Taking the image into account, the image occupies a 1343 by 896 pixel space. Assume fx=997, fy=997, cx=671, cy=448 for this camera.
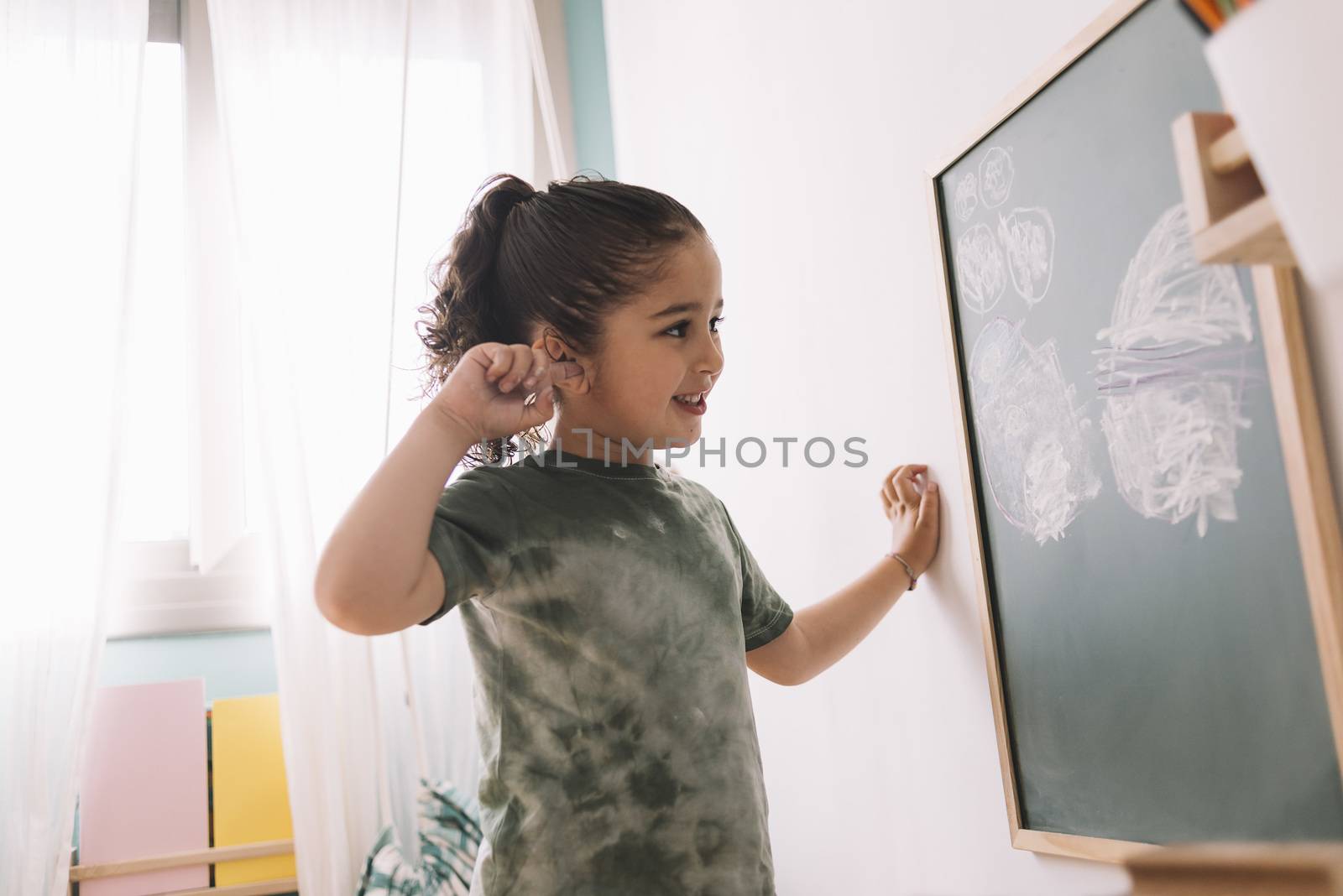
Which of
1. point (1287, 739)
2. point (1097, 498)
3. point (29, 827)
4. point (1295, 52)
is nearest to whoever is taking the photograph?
point (1295, 52)

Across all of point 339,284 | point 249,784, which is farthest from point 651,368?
point 249,784

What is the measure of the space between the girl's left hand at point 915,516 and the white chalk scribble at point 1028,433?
0.34 ft

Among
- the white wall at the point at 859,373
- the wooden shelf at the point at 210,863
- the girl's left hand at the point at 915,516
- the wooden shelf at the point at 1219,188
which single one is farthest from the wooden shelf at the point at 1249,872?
the wooden shelf at the point at 210,863

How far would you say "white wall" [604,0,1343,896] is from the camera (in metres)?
0.82

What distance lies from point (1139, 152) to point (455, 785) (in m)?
1.38

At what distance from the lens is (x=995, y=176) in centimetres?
76

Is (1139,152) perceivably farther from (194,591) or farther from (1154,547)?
(194,591)

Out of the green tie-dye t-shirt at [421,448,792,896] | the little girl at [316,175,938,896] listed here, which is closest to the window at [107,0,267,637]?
the little girl at [316,175,938,896]

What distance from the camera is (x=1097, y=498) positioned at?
2.17 feet

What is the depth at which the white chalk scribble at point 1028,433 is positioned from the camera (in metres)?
0.69

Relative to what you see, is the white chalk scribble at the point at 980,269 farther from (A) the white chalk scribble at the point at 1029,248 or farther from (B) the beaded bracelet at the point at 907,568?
(B) the beaded bracelet at the point at 907,568

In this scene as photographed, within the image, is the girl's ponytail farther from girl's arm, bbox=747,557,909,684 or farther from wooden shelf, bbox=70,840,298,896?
wooden shelf, bbox=70,840,298,896

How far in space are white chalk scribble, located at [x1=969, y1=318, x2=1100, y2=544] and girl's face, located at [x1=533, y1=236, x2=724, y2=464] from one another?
0.22 m

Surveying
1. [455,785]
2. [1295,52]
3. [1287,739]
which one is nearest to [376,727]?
[455,785]
